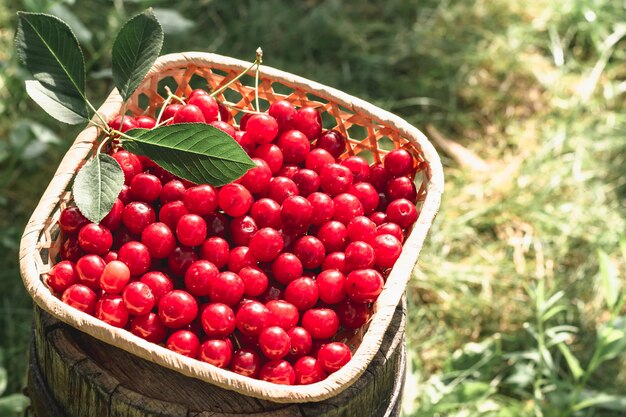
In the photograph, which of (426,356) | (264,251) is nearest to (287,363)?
(264,251)

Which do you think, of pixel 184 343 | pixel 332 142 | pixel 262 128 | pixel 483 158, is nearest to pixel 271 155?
pixel 262 128

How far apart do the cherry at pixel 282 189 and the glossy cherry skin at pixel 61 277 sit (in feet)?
1.44

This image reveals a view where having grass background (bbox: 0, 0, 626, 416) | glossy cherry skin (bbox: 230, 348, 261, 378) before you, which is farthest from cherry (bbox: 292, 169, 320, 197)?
grass background (bbox: 0, 0, 626, 416)

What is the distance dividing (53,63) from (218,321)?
2.09 feet

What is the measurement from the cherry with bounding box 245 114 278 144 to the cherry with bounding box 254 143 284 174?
0.06 feet

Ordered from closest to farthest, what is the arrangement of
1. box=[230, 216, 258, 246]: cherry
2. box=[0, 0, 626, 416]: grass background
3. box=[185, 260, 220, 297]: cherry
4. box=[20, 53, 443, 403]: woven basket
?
box=[20, 53, 443, 403]: woven basket → box=[185, 260, 220, 297]: cherry → box=[230, 216, 258, 246]: cherry → box=[0, 0, 626, 416]: grass background

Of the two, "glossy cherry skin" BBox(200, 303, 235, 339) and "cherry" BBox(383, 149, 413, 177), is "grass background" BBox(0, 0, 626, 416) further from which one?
"glossy cherry skin" BBox(200, 303, 235, 339)

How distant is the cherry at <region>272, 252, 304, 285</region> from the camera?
154 centimetres

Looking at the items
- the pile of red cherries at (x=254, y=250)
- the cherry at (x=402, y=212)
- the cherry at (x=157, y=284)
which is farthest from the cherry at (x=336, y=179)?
the cherry at (x=157, y=284)

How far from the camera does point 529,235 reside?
9.48ft

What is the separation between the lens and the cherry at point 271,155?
5.60ft

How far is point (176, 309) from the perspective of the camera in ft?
4.64

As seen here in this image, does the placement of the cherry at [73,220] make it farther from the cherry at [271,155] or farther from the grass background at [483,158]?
the grass background at [483,158]

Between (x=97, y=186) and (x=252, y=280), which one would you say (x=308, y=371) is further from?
(x=97, y=186)
